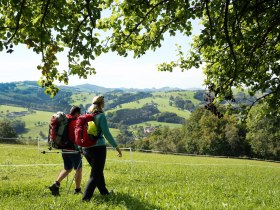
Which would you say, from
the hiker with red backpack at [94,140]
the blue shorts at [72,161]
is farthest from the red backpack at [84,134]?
the blue shorts at [72,161]

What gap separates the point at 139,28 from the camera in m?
9.30

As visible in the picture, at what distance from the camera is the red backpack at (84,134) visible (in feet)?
26.5

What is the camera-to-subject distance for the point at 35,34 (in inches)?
255

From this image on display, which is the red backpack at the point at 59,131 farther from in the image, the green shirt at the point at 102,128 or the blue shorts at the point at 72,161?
the green shirt at the point at 102,128

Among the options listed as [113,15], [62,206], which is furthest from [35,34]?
[62,206]

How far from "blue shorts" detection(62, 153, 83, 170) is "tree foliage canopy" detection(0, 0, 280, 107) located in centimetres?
255

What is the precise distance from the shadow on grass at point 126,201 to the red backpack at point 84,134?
1424 mm

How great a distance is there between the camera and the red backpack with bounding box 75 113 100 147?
808 cm

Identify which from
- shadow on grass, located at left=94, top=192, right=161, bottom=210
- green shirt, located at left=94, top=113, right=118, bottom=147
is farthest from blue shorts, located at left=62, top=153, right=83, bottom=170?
green shirt, located at left=94, top=113, right=118, bottom=147

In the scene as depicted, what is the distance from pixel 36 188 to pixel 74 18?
18.9 ft

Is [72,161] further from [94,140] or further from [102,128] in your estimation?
[102,128]

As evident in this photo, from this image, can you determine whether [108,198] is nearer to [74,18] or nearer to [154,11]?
[74,18]

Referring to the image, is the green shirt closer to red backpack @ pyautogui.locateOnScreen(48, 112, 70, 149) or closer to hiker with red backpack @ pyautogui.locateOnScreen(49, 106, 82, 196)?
hiker with red backpack @ pyautogui.locateOnScreen(49, 106, 82, 196)

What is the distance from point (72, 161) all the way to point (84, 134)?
153 centimetres
